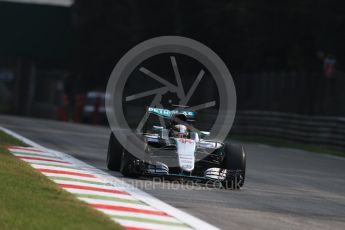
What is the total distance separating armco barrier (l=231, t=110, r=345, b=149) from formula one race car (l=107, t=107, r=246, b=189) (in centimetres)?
1454

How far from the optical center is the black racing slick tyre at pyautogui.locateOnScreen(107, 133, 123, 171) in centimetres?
1507

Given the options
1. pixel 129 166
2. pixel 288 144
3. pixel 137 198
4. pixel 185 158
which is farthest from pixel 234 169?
pixel 288 144

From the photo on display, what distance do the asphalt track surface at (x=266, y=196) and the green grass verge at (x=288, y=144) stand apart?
6.54 meters

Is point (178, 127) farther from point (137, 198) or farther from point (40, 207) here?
point (40, 207)

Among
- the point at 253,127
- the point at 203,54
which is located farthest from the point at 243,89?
the point at 203,54

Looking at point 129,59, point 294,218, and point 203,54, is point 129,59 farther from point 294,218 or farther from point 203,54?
point 294,218

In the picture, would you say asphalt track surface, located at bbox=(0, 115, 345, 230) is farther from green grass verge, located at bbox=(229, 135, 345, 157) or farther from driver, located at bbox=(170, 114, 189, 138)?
green grass verge, located at bbox=(229, 135, 345, 157)

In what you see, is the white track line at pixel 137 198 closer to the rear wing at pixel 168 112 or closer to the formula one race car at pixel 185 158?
the formula one race car at pixel 185 158

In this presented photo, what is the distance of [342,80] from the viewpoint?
30.4 m

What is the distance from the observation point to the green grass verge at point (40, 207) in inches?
346

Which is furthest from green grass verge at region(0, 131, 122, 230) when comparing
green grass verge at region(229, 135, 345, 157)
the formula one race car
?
green grass verge at region(229, 135, 345, 157)

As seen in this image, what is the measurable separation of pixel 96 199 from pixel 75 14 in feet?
165

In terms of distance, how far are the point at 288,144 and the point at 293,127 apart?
133 centimetres

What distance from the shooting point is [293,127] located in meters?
31.9
